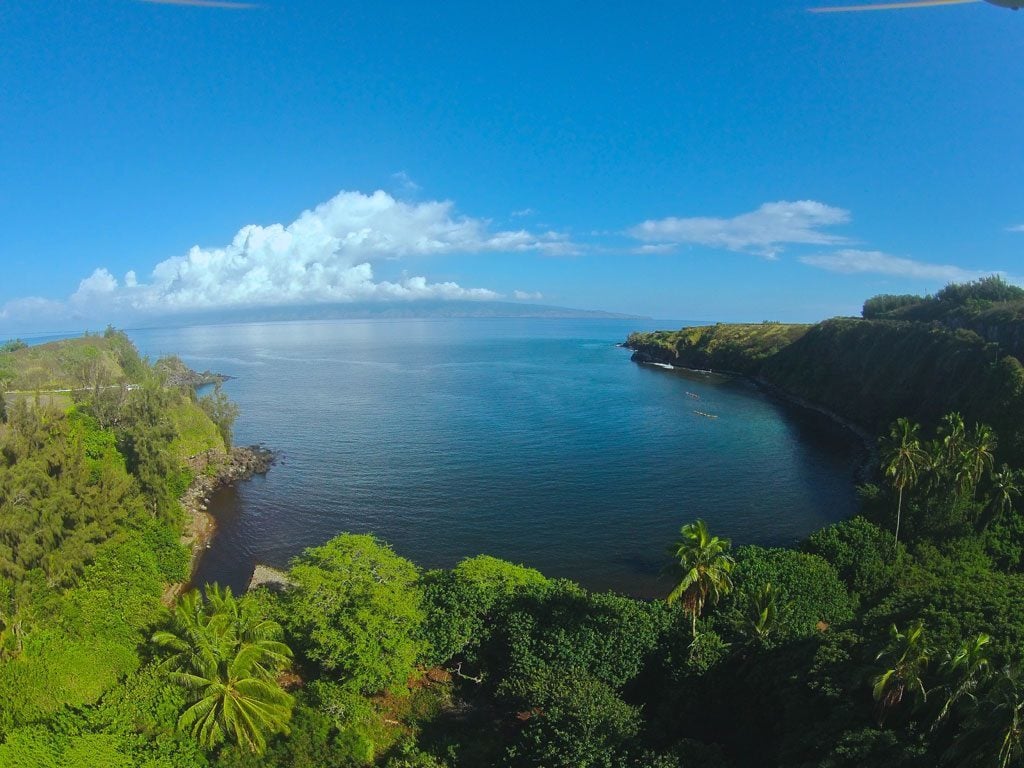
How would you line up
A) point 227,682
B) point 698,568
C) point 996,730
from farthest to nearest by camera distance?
point 698,568 < point 227,682 < point 996,730

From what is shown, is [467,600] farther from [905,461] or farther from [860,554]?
[905,461]

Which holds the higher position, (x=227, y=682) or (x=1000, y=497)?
(x=1000, y=497)

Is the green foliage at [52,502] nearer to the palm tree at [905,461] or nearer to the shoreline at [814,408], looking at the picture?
the palm tree at [905,461]

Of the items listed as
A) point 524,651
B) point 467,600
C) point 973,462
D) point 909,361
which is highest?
point 909,361

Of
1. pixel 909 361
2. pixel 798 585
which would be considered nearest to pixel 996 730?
pixel 798 585

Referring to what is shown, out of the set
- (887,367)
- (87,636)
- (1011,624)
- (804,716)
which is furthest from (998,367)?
(87,636)

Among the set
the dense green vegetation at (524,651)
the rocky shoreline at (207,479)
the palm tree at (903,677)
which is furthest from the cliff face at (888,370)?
the rocky shoreline at (207,479)
